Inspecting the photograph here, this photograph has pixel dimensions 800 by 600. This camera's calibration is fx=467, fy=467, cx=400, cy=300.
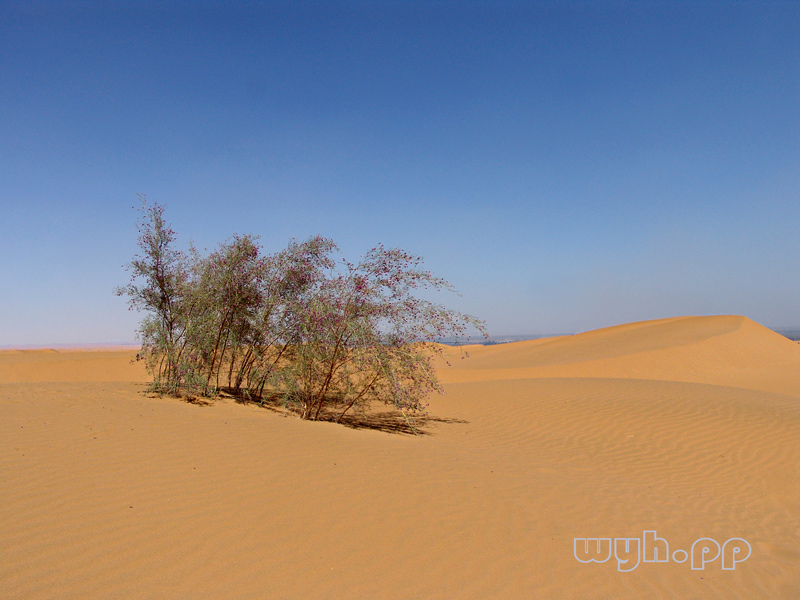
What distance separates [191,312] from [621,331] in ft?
108

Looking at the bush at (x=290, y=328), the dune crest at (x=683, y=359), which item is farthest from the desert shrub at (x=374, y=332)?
the dune crest at (x=683, y=359)

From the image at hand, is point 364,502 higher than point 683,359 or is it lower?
lower

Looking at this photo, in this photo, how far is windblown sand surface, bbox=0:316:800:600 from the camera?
3.76 metres

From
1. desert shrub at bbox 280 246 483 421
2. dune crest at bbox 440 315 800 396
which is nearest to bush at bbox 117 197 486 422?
desert shrub at bbox 280 246 483 421

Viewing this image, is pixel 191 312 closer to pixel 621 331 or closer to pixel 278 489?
pixel 278 489

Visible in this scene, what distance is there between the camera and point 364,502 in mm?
5176

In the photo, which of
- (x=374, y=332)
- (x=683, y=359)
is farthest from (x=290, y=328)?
(x=683, y=359)

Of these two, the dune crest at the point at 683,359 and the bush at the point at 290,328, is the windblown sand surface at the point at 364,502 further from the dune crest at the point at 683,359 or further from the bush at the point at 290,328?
the dune crest at the point at 683,359

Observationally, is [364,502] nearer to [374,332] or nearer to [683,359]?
[374,332]

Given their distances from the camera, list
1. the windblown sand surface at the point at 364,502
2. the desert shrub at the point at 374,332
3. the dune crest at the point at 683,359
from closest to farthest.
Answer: the windblown sand surface at the point at 364,502 → the desert shrub at the point at 374,332 → the dune crest at the point at 683,359

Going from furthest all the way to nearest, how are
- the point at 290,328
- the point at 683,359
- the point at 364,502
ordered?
1. the point at 683,359
2. the point at 290,328
3. the point at 364,502

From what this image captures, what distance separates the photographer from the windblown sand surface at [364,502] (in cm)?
376

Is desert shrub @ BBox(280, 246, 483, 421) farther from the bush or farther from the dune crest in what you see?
the dune crest

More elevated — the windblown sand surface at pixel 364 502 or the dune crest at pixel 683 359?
the dune crest at pixel 683 359
